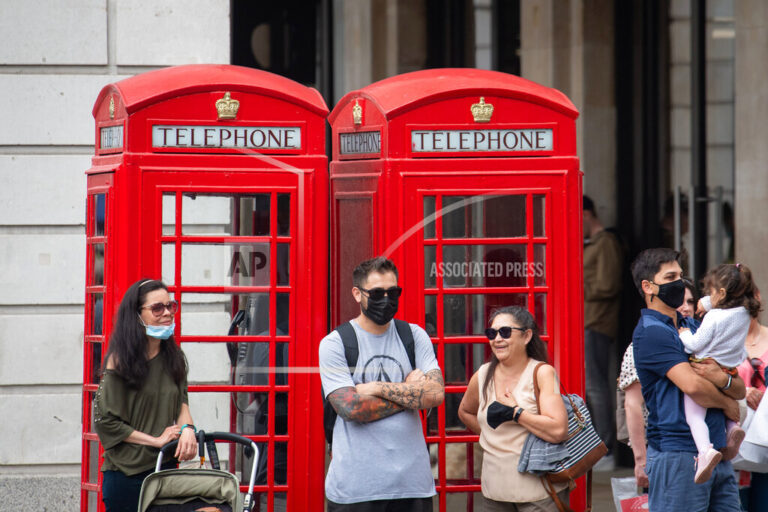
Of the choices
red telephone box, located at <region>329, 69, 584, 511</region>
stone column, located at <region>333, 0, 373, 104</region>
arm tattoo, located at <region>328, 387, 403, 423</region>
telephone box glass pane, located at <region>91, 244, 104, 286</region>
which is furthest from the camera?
stone column, located at <region>333, 0, 373, 104</region>

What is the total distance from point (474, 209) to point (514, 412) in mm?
1318

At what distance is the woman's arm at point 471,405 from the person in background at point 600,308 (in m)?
4.32

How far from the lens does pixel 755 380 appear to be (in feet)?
20.8

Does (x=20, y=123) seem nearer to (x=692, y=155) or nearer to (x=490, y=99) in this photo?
(x=490, y=99)

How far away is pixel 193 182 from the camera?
6.10 meters

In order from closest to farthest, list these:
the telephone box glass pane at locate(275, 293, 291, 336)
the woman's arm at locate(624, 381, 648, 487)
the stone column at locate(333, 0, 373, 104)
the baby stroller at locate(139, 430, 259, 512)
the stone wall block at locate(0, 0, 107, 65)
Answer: the baby stroller at locate(139, 430, 259, 512)
the woman's arm at locate(624, 381, 648, 487)
the telephone box glass pane at locate(275, 293, 291, 336)
the stone wall block at locate(0, 0, 107, 65)
the stone column at locate(333, 0, 373, 104)

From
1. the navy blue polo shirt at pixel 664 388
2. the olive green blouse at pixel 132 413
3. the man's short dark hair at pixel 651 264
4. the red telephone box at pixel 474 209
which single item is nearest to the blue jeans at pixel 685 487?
the navy blue polo shirt at pixel 664 388

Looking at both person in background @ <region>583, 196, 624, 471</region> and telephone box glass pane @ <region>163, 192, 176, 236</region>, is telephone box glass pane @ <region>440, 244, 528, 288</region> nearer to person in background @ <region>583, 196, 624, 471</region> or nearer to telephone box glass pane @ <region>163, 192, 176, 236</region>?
telephone box glass pane @ <region>163, 192, 176, 236</region>

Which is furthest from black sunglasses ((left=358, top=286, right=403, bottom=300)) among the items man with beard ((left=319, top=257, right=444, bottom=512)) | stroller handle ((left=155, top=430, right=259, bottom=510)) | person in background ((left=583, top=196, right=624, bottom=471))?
person in background ((left=583, top=196, right=624, bottom=471))

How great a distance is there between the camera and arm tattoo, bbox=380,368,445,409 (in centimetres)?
522

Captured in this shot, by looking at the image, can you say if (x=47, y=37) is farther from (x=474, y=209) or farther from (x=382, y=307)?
(x=382, y=307)

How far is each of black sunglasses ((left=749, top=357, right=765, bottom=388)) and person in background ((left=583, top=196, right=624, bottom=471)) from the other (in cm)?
338

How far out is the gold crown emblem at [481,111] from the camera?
6.20 metres

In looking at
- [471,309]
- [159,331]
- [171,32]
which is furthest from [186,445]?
[171,32]
